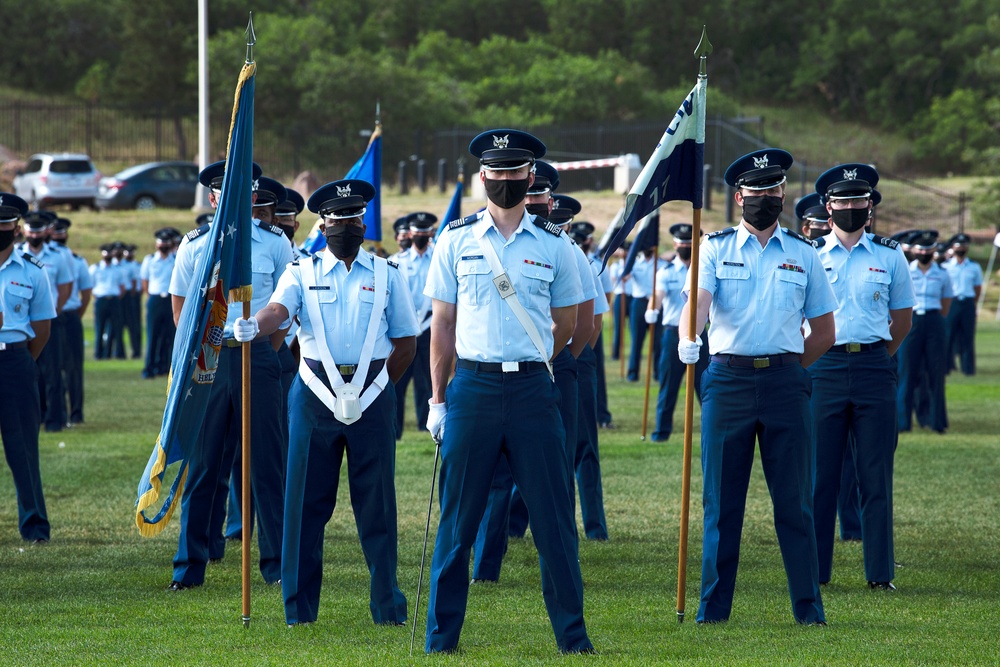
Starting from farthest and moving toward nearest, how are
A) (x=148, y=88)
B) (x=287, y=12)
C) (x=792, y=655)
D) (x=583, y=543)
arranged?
(x=287, y=12), (x=148, y=88), (x=583, y=543), (x=792, y=655)

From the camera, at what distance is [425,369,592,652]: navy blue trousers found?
6.35 metres

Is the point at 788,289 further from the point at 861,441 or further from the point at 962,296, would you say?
the point at 962,296

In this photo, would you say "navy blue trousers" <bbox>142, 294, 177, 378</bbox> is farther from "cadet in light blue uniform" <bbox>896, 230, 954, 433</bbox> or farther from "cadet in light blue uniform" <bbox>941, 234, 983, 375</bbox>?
"cadet in light blue uniform" <bbox>941, 234, 983, 375</bbox>

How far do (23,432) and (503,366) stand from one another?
472 cm

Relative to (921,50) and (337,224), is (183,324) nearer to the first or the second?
(337,224)

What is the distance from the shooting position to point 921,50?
66250 millimetres

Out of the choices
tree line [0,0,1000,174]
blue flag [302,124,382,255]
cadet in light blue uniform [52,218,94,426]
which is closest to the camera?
blue flag [302,124,382,255]

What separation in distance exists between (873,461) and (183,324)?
13.6ft

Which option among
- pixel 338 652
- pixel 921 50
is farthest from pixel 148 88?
pixel 338 652

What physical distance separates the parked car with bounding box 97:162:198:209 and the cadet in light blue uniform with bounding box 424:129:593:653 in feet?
109

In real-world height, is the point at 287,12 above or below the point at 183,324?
above

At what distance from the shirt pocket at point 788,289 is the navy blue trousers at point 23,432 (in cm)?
536

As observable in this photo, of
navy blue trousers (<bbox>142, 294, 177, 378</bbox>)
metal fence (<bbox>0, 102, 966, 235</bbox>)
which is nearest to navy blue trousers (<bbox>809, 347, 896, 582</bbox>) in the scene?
navy blue trousers (<bbox>142, 294, 177, 378</bbox>)

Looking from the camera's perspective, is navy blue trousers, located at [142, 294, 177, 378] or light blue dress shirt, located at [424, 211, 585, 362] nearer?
light blue dress shirt, located at [424, 211, 585, 362]
